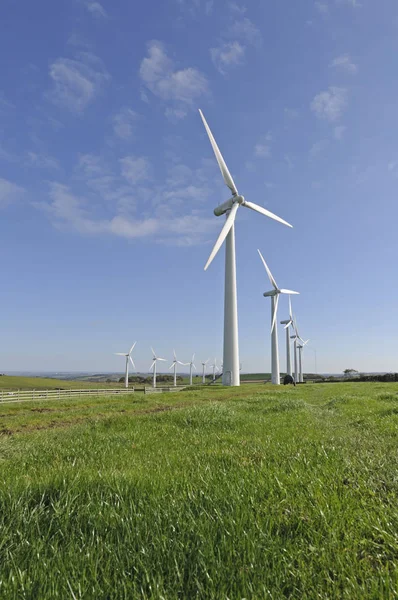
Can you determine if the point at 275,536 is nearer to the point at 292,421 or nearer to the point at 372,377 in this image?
the point at 292,421

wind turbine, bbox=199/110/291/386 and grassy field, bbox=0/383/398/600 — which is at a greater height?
wind turbine, bbox=199/110/291/386

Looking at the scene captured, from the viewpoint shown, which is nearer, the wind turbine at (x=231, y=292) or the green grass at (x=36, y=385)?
the wind turbine at (x=231, y=292)

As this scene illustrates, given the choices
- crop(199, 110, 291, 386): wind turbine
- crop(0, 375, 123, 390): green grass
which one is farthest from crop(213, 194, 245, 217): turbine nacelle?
crop(0, 375, 123, 390): green grass

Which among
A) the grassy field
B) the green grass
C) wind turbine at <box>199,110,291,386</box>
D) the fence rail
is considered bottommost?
the green grass

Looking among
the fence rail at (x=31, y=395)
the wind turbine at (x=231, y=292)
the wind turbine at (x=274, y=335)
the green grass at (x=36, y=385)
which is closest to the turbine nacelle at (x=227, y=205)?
the wind turbine at (x=231, y=292)

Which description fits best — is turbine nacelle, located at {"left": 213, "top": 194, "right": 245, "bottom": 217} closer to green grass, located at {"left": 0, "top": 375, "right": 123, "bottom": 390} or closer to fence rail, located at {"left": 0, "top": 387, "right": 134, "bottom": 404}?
fence rail, located at {"left": 0, "top": 387, "right": 134, "bottom": 404}

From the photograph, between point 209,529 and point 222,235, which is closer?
point 209,529

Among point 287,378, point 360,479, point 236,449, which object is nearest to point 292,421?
point 236,449

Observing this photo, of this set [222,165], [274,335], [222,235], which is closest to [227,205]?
[222,165]

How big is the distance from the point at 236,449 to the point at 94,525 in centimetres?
381

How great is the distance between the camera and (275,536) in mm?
Result: 3123

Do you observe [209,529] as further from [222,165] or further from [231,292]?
[222,165]

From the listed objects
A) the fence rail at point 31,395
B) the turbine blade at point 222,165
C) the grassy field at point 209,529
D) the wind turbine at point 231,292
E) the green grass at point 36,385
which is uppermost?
the turbine blade at point 222,165

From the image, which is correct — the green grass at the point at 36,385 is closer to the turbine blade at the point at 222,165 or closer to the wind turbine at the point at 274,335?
the wind turbine at the point at 274,335
